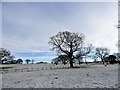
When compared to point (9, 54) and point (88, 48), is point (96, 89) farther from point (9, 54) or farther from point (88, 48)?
point (9, 54)

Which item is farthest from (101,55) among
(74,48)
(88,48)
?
(74,48)

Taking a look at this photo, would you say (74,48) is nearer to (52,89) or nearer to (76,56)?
(76,56)

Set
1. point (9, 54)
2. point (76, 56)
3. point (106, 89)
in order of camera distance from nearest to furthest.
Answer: point (106, 89) < point (76, 56) < point (9, 54)

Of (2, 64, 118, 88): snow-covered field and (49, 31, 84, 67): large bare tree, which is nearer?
(2, 64, 118, 88): snow-covered field

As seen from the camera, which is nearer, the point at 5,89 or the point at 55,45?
the point at 5,89

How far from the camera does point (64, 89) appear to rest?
11.5 meters

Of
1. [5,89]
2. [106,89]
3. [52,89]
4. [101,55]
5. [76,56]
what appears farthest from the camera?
[101,55]

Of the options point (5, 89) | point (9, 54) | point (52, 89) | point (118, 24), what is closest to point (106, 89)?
point (52, 89)

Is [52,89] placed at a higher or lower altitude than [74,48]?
lower

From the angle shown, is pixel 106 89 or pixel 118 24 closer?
pixel 106 89

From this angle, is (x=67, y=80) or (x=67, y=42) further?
(x=67, y=42)

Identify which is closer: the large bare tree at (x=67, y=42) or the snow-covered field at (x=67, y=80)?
the snow-covered field at (x=67, y=80)

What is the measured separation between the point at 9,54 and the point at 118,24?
7510cm

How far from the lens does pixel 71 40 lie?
55719 mm
